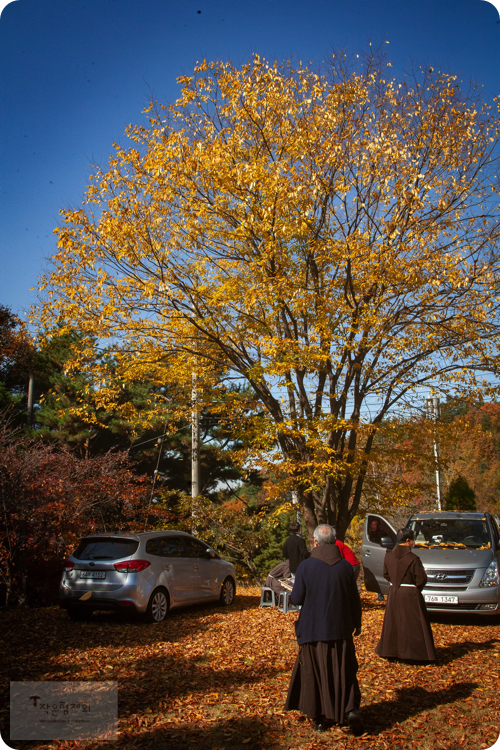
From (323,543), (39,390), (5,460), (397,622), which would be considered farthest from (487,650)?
(39,390)

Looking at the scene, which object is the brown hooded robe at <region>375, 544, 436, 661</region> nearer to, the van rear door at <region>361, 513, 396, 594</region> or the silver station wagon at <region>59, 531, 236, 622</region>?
the silver station wagon at <region>59, 531, 236, 622</region>

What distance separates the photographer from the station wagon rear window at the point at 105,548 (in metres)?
8.91

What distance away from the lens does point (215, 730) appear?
14.2 feet

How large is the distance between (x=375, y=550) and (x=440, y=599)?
232cm

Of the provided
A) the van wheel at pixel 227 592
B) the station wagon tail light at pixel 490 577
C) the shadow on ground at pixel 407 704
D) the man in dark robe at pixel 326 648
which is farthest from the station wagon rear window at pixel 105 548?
the station wagon tail light at pixel 490 577

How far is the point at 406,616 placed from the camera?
6465mm

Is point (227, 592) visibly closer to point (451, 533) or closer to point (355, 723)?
point (451, 533)

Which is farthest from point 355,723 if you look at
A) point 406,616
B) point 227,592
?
point 227,592

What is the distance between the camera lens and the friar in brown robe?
639cm

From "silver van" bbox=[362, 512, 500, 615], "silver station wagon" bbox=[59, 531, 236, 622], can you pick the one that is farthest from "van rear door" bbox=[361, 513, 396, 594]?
"silver station wagon" bbox=[59, 531, 236, 622]

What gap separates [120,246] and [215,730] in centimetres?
797

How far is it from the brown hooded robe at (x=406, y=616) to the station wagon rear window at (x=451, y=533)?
384 centimetres

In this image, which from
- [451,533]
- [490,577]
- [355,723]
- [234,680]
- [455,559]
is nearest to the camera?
[355,723]

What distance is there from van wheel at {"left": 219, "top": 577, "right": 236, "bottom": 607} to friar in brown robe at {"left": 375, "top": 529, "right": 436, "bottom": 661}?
5284 millimetres
